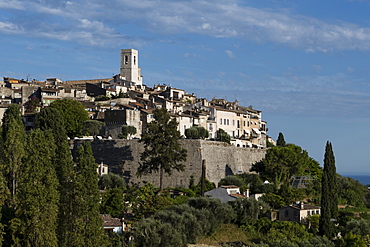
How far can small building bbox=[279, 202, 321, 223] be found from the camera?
177 feet

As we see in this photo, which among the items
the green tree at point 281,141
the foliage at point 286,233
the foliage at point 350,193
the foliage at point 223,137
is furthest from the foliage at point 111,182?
the green tree at point 281,141

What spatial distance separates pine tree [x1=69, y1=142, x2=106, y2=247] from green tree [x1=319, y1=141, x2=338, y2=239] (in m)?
20.7

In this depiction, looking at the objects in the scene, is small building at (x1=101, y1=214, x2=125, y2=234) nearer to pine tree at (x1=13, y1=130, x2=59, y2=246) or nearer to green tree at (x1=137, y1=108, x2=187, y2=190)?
pine tree at (x1=13, y1=130, x2=59, y2=246)

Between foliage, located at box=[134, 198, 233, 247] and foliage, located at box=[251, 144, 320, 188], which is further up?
foliage, located at box=[251, 144, 320, 188]

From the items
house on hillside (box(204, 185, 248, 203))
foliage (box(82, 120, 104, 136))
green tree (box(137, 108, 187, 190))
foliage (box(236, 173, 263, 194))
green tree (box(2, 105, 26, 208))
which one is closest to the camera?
green tree (box(2, 105, 26, 208))

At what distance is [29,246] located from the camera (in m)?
33.8

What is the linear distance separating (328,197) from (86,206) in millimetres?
23237

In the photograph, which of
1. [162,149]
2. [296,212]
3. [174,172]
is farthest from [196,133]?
[296,212]

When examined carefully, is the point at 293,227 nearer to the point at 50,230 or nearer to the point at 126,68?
the point at 50,230

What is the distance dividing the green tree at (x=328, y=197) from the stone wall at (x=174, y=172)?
1542 centimetres

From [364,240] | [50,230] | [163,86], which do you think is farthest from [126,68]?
[50,230]

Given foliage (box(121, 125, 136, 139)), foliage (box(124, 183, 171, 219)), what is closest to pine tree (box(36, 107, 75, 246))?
foliage (box(124, 183, 171, 219))

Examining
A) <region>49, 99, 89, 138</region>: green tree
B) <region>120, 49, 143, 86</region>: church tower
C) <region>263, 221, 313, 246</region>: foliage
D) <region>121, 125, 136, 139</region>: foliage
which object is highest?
<region>120, 49, 143, 86</region>: church tower

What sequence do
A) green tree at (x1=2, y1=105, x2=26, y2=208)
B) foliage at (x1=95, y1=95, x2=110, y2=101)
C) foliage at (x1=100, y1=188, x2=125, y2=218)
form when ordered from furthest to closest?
foliage at (x1=95, y1=95, x2=110, y2=101), foliage at (x1=100, y1=188, x2=125, y2=218), green tree at (x1=2, y1=105, x2=26, y2=208)
